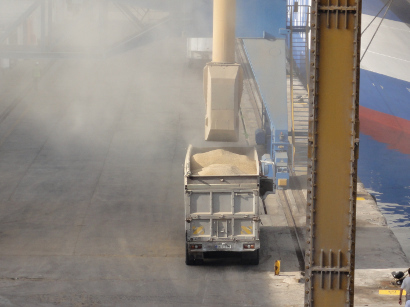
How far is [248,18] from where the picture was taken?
953 inches

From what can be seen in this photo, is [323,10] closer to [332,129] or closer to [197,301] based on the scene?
[332,129]

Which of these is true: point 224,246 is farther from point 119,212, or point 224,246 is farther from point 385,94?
point 385,94

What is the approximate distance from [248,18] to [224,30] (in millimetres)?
2969

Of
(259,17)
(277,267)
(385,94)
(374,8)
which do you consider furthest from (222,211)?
(374,8)

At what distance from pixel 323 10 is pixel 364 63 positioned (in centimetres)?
2996

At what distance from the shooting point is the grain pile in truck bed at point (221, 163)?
16297 millimetres

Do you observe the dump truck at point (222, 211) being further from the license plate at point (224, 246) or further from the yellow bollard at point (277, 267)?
the yellow bollard at point (277, 267)

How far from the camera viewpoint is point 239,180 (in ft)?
51.5

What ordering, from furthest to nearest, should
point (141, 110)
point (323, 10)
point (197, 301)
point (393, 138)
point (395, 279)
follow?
point (393, 138) → point (141, 110) → point (395, 279) → point (197, 301) → point (323, 10)

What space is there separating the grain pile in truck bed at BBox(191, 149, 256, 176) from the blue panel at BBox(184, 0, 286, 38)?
770 cm

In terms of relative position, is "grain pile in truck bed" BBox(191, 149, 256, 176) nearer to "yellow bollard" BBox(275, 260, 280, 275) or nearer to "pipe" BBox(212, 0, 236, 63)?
"yellow bollard" BBox(275, 260, 280, 275)

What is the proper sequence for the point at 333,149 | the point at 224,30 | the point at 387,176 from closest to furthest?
1. the point at 333,149
2. the point at 224,30
3. the point at 387,176

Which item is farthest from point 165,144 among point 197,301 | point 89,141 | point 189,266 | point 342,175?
point 342,175

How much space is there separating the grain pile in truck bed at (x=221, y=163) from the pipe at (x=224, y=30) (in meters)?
4.68
